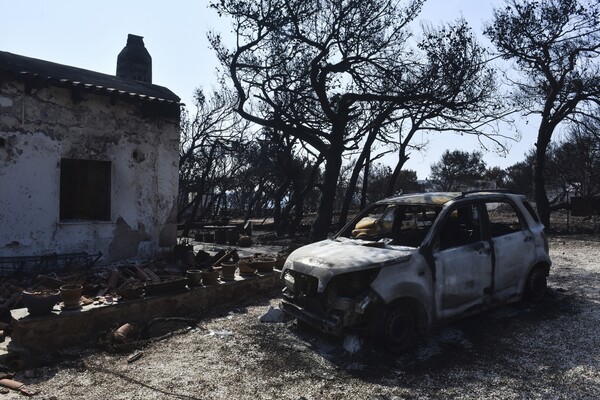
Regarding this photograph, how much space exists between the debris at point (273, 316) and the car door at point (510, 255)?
9.49 ft

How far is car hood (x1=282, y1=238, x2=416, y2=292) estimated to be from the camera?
458 centimetres

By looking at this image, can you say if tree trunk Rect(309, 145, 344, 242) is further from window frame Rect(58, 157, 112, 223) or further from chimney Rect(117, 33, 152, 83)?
chimney Rect(117, 33, 152, 83)

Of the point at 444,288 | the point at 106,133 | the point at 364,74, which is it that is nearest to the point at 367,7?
the point at 364,74

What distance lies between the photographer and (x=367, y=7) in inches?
488

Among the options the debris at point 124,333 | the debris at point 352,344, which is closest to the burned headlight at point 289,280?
the debris at point 352,344

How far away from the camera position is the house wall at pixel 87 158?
7668mm

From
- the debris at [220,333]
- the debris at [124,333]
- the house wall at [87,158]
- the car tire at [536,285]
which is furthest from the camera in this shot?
the house wall at [87,158]

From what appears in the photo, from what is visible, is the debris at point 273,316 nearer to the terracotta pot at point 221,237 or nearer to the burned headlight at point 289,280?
the burned headlight at point 289,280

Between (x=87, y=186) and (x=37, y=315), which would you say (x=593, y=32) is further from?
(x=37, y=315)

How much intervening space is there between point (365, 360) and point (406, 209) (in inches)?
100.0

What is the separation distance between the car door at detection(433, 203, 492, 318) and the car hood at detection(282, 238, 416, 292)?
0.47m

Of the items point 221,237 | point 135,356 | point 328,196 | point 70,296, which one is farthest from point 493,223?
point 221,237

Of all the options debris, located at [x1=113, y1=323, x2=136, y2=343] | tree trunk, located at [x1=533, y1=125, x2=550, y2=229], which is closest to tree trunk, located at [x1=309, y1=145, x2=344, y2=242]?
debris, located at [x1=113, y1=323, x2=136, y2=343]

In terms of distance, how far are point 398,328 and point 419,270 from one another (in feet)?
2.27
